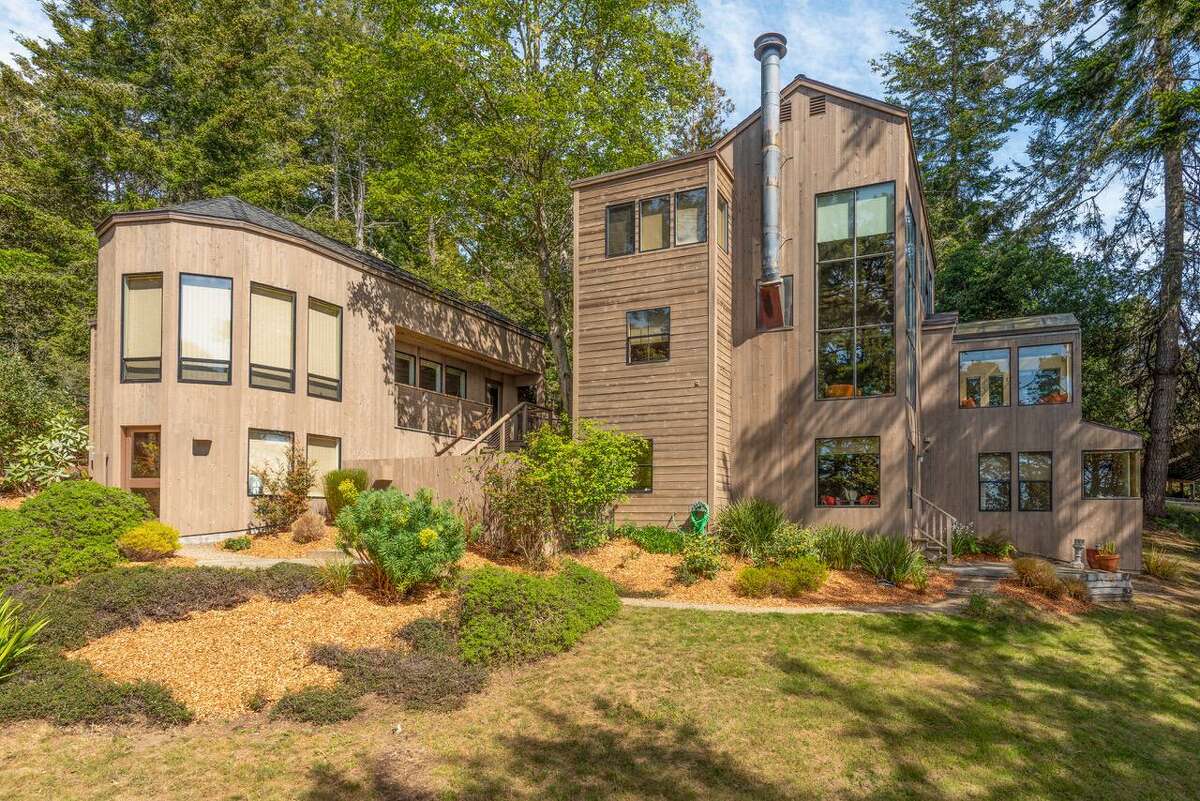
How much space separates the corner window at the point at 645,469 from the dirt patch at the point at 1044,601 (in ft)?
21.9

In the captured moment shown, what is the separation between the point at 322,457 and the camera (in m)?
15.1

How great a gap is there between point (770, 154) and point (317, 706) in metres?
13.5

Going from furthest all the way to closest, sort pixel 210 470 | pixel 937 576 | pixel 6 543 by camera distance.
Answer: pixel 210 470
pixel 937 576
pixel 6 543

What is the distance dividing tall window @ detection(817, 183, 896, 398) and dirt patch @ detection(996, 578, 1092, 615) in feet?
14.4

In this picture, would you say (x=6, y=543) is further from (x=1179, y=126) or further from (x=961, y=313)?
(x=961, y=313)

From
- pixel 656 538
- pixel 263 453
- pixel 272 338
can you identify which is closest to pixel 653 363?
pixel 656 538

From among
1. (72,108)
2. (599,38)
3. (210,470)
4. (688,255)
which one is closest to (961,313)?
(688,255)

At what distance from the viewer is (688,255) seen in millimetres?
14734

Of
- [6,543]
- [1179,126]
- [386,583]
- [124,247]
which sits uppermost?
[1179,126]

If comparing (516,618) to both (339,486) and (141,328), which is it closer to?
(339,486)

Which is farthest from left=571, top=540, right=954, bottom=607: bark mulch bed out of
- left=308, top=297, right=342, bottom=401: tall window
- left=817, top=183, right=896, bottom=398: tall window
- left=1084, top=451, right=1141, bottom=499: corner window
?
left=308, top=297, right=342, bottom=401: tall window

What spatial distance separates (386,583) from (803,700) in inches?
202

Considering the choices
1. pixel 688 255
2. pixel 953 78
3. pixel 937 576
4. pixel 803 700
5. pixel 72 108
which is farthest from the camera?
pixel 953 78

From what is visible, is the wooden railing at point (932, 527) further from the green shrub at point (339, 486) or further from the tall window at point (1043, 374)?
the green shrub at point (339, 486)
